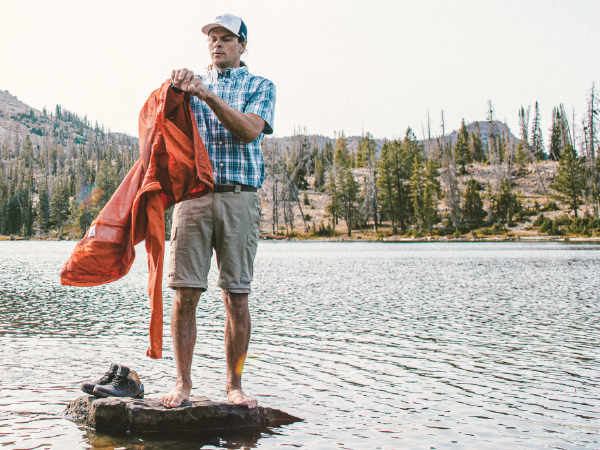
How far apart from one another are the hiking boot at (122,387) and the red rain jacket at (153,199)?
0.53 meters

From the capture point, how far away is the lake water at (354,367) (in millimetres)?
3732

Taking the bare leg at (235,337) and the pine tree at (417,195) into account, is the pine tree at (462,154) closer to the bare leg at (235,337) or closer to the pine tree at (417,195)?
the pine tree at (417,195)

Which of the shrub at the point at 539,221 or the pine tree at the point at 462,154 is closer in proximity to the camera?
the shrub at the point at 539,221

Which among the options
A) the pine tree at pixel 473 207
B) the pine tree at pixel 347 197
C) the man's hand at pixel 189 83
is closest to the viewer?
the man's hand at pixel 189 83

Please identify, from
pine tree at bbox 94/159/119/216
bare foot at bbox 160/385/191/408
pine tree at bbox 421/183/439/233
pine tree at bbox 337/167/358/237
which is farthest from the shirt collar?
pine tree at bbox 94/159/119/216

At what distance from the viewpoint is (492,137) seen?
11256cm

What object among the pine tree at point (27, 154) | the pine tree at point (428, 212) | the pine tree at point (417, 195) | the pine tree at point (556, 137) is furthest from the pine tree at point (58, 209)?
the pine tree at point (556, 137)

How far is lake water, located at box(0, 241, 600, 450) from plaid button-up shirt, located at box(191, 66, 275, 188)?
1824mm

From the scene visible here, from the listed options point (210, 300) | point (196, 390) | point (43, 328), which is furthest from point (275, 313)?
point (196, 390)

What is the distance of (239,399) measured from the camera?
398cm

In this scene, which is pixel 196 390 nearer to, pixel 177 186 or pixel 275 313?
pixel 177 186

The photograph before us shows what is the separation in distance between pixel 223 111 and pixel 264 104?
446 millimetres

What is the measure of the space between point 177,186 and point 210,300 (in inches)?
372

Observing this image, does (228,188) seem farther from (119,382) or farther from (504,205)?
(504,205)
